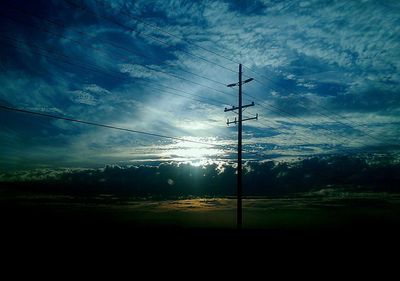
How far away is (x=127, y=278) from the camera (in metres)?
17.4

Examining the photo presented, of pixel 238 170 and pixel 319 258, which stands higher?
pixel 238 170

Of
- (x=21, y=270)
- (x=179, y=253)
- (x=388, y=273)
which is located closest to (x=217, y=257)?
(x=179, y=253)

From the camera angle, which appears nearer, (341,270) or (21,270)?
(21,270)

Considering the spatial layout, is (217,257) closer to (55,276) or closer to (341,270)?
(341,270)

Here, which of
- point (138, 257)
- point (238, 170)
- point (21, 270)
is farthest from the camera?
point (138, 257)

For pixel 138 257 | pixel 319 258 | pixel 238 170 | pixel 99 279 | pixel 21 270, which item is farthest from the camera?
pixel 319 258

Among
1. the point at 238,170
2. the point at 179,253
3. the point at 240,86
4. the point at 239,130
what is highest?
the point at 240,86

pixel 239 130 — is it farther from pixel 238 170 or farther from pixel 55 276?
pixel 55 276

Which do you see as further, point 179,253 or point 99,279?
point 179,253

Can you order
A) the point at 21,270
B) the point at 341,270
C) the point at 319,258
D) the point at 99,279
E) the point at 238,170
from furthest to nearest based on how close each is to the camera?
the point at 319,258 → the point at 238,170 → the point at 341,270 → the point at 21,270 → the point at 99,279

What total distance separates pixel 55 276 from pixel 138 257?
7797 mm

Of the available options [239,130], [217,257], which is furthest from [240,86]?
[217,257]

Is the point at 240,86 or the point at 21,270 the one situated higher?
the point at 240,86

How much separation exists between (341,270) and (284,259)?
5129 mm
